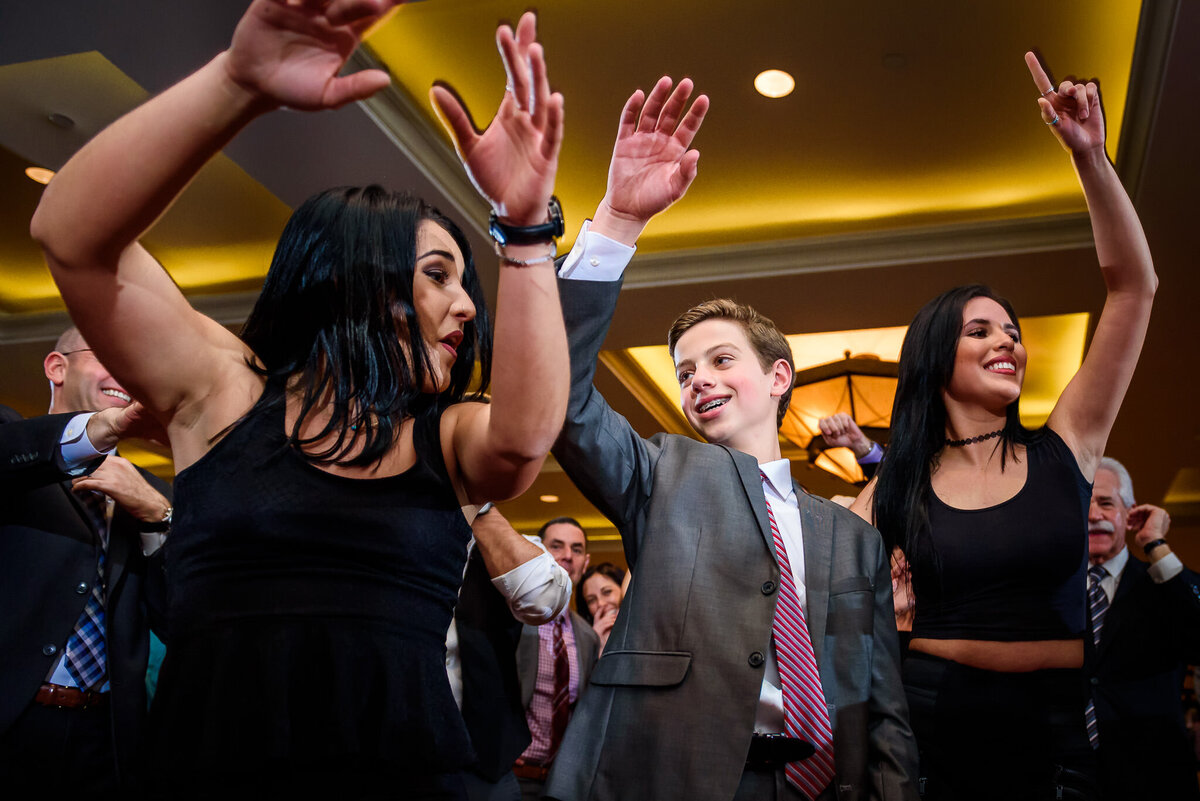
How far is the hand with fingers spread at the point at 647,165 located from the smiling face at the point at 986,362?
1103 millimetres

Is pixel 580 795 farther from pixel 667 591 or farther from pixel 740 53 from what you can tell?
pixel 740 53

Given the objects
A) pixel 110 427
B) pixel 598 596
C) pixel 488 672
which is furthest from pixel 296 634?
pixel 598 596

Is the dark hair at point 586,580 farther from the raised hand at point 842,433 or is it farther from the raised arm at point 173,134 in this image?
the raised arm at point 173,134

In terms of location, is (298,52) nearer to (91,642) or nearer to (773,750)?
(773,750)

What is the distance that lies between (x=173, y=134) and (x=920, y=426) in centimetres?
180

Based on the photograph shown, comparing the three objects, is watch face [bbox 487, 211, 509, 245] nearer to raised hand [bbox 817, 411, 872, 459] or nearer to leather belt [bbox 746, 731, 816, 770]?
leather belt [bbox 746, 731, 816, 770]

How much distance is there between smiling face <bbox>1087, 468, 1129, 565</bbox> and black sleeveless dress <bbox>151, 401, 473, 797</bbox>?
135 inches

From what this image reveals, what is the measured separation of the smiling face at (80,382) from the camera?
276 centimetres

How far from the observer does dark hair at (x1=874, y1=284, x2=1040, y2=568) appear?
7.09ft

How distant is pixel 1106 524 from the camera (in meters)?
3.81

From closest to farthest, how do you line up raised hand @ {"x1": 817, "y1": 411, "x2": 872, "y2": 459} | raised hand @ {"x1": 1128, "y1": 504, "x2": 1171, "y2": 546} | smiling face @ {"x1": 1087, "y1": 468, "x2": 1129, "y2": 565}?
raised hand @ {"x1": 817, "y1": 411, "x2": 872, "y2": 459}
raised hand @ {"x1": 1128, "y1": 504, "x2": 1171, "y2": 546}
smiling face @ {"x1": 1087, "y1": 468, "x2": 1129, "y2": 565}

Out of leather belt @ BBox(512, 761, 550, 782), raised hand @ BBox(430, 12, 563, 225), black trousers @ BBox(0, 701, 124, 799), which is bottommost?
leather belt @ BBox(512, 761, 550, 782)

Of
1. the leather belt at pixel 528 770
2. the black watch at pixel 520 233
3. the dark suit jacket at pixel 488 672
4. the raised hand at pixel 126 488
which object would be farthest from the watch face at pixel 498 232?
the leather belt at pixel 528 770

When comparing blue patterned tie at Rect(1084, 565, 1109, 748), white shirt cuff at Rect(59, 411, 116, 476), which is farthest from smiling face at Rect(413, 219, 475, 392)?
blue patterned tie at Rect(1084, 565, 1109, 748)
